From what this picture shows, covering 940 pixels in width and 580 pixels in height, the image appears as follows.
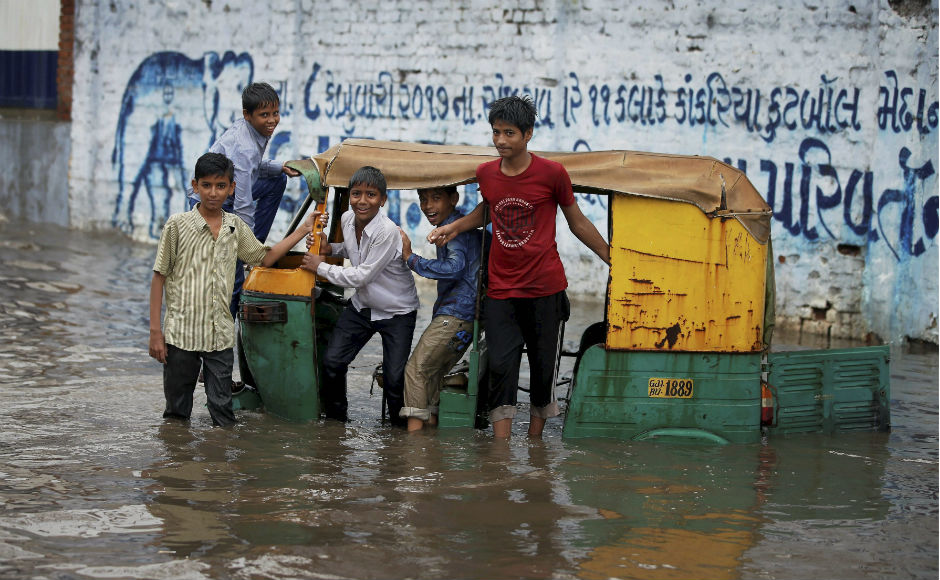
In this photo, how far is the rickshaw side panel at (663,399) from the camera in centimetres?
579

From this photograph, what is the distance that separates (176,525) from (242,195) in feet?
8.01

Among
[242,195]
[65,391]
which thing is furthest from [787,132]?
[65,391]

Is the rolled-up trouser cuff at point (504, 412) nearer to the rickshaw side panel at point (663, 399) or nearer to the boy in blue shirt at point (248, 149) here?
the rickshaw side panel at point (663, 399)

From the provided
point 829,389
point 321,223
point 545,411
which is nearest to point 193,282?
point 321,223

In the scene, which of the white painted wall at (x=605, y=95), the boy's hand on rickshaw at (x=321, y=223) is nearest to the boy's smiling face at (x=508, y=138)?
the boy's hand on rickshaw at (x=321, y=223)

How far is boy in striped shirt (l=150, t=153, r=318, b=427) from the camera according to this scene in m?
5.66

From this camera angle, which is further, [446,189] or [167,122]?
[167,122]

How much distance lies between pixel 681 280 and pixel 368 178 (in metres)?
1.67

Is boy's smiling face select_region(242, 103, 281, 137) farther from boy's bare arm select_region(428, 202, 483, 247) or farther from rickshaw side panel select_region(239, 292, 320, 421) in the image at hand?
boy's bare arm select_region(428, 202, 483, 247)

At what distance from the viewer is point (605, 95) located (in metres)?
11.1

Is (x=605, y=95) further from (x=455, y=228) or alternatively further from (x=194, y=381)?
(x=194, y=381)

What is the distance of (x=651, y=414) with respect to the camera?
19.2ft

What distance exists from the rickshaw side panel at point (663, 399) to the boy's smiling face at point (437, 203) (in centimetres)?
105

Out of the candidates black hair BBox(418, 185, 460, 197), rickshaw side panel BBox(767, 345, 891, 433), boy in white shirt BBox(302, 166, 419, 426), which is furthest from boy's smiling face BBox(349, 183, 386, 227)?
rickshaw side panel BBox(767, 345, 891, 433)
